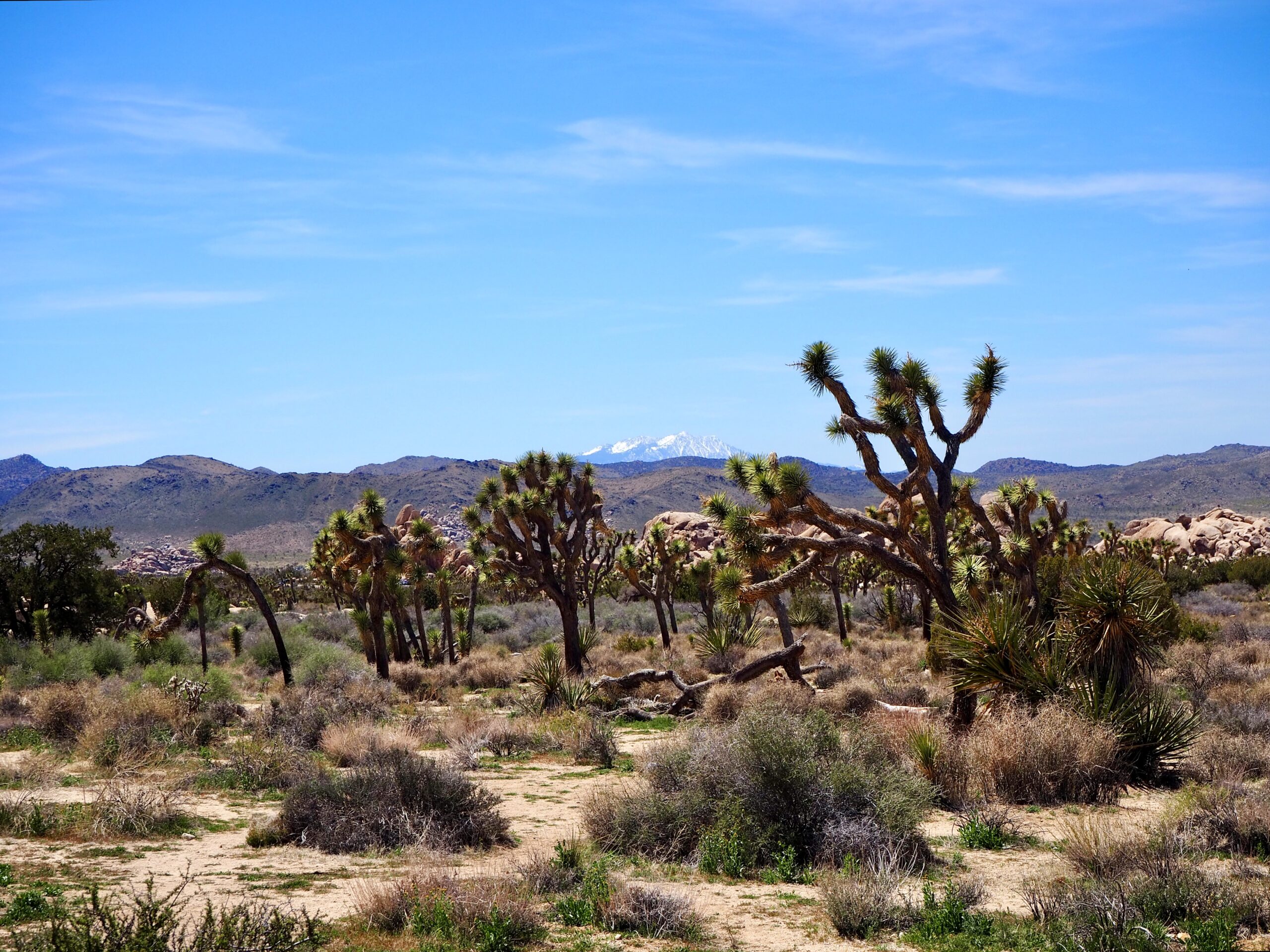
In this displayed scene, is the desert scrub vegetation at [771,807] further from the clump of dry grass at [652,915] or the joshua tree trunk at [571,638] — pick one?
the joshua tree trunk at [571,638]

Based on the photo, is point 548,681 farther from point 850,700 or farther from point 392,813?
point 392,813

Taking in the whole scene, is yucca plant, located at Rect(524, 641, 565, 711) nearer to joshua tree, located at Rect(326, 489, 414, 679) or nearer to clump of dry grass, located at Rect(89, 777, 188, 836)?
joshua tree, located at Rect(326, 489, 414, 679)

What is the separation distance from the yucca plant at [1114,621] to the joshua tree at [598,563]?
22071 mm

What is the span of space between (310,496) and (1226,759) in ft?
529

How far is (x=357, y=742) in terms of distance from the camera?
15070 millimetres

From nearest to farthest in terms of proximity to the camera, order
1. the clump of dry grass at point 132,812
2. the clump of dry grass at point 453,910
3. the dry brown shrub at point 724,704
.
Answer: the clump of dry grass at point 453,910
the clump of dry grass at point 132,812
the dry brown shrub at point 724,704

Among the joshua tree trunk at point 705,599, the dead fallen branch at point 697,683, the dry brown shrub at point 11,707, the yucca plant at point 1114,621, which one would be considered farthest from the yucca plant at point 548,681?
the joshua tree trunk at point 705,599

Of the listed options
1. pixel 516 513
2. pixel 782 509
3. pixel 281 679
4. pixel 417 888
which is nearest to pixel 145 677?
pixel 281 679

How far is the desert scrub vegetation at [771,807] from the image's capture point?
9617mm

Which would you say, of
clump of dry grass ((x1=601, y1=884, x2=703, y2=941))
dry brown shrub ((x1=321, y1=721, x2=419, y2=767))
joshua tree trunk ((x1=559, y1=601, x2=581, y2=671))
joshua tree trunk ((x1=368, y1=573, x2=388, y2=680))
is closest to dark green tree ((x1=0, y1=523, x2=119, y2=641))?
joshua tree trunk ((x1=368, y1=573, x2=388, y2=680))

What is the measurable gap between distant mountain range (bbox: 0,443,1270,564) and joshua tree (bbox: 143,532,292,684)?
111 metres

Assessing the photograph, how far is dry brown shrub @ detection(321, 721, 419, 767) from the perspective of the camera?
1461 centimetres

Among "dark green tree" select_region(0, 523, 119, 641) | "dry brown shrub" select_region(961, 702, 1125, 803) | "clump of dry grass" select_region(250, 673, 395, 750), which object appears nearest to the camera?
"dry brown shrub" select_region(961, 702, 1125, 803)

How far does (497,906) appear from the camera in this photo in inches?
306
